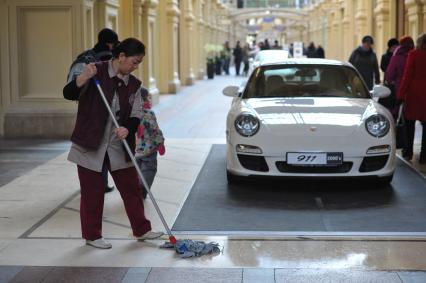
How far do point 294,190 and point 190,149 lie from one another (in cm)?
310

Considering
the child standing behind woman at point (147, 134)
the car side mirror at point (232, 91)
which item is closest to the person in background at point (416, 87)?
the car side mirror at point (232, 91)

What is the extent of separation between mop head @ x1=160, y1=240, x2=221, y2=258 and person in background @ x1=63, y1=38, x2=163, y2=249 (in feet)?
1.58

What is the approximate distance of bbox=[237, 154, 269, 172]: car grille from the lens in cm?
697

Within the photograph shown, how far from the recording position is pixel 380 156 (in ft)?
22.9

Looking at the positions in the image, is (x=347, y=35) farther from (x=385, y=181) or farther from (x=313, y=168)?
(x=313, y=168)

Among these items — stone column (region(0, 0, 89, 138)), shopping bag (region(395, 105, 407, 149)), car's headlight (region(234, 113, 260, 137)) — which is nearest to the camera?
car's headlight (region(234, 113, 260, 137))

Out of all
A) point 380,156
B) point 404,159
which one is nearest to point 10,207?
point 380,156

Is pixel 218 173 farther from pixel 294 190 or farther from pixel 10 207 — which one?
pixel 10 207

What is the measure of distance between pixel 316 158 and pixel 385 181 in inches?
36.9

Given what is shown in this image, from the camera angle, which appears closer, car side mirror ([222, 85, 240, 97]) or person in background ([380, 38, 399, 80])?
car side mirror ([222, 85, 240, 97])

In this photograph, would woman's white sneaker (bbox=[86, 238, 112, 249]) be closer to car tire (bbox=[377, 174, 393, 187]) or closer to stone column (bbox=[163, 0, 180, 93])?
car tire (bbox=[377, 174, 393, 187])

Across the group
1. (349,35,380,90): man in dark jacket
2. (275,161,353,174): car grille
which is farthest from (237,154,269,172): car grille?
(349,35,380,90): man in dark jacket

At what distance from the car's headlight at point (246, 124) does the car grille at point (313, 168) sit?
0.42 m

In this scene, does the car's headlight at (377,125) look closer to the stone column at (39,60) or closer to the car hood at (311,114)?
the car hood at (311,114)
